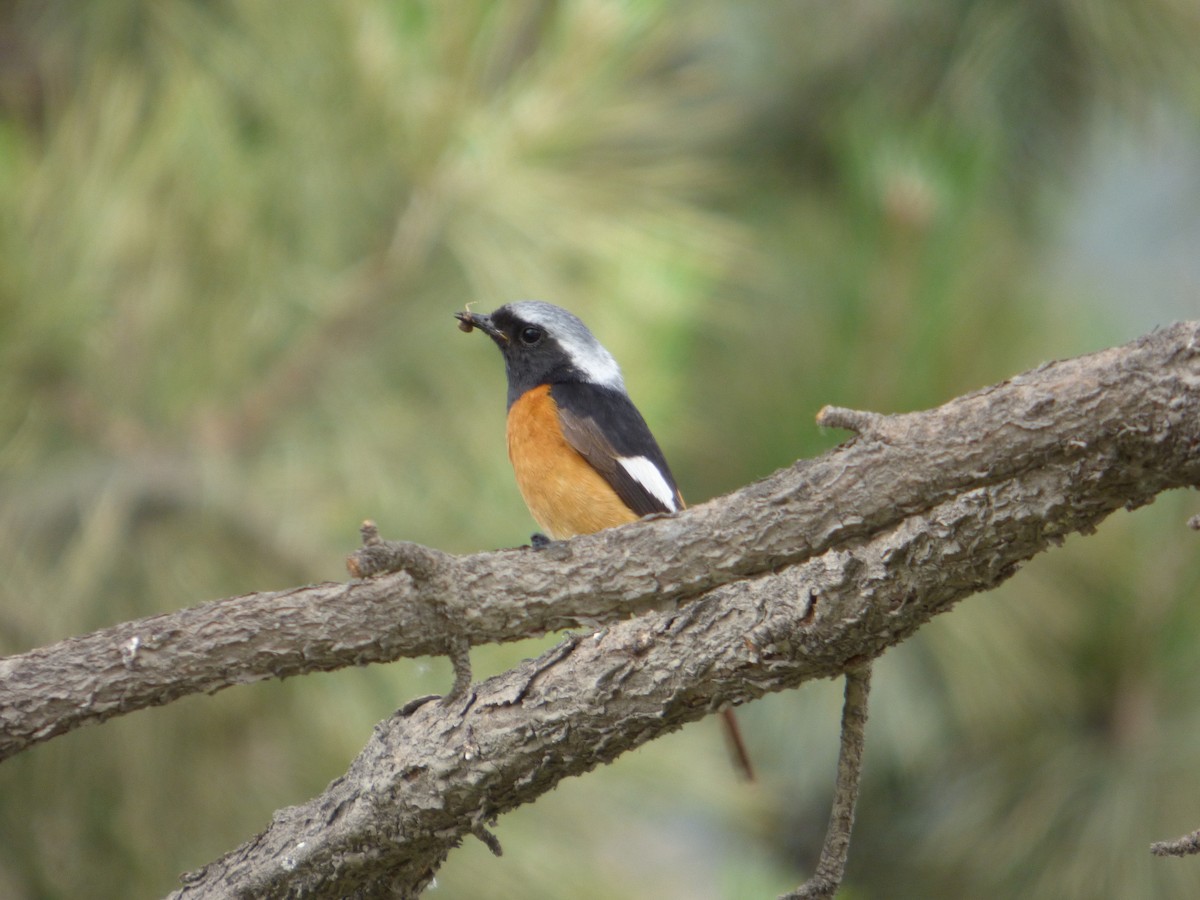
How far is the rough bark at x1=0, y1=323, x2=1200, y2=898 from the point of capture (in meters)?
1.85

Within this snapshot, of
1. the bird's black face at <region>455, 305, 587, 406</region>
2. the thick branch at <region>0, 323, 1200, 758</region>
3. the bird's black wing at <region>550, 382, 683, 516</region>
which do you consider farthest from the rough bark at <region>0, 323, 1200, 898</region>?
the bird's black face at <region>455, 305, 587, 406</region>

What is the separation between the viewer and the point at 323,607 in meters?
2.12

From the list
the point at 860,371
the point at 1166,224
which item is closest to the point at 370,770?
the point at 860,371

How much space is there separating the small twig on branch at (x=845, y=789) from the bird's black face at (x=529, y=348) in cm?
201

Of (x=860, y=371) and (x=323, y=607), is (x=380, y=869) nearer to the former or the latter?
(x=323, y=607)

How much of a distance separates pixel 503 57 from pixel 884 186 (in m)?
1.74

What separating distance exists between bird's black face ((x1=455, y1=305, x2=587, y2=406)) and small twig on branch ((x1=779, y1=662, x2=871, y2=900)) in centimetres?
201

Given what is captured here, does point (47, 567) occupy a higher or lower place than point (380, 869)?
higher

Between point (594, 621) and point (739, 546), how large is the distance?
0.30 m

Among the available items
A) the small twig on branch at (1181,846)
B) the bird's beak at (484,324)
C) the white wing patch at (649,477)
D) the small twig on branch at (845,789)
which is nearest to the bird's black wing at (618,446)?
the white wing patch at (649,477)

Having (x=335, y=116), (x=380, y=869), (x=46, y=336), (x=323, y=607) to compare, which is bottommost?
(x=380, y=869)

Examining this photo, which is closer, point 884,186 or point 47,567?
point 47,567

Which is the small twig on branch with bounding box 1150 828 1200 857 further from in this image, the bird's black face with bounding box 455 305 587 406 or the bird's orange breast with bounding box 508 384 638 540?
the bird's black face with bounding box 455 305 587 406

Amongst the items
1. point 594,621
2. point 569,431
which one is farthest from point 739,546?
point 569,431
